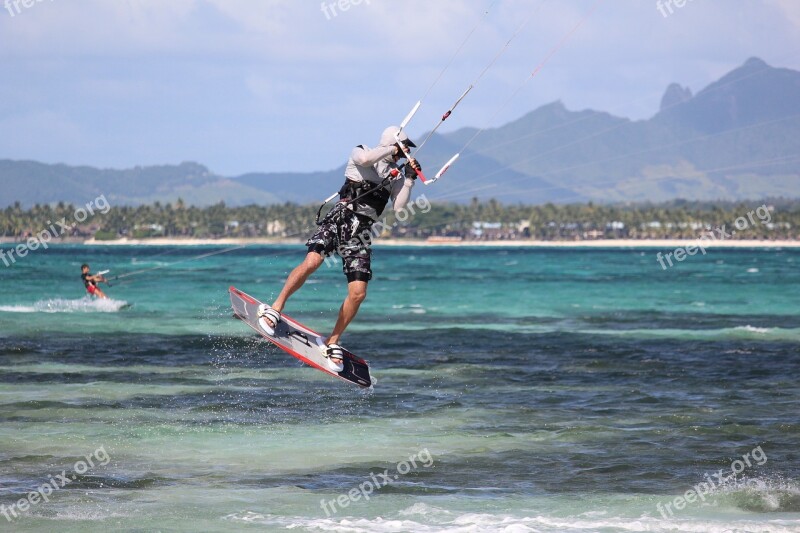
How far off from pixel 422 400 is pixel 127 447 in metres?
6.32

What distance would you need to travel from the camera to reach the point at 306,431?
17.3 meters

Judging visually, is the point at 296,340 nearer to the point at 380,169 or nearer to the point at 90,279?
the point at 380,169

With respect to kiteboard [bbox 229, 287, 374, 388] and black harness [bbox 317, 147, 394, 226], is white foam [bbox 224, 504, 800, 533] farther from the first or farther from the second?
black harness [bbox 317, 147, 394, 226]

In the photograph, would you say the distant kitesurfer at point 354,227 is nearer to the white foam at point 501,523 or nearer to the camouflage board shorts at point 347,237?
the camouflage board shorts at point 347,237

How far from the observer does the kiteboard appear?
47.8 ft

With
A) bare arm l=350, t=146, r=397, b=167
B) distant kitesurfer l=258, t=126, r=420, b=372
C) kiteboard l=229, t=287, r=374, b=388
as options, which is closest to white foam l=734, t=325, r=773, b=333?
kiteboard l=229, t=287, r=374, b=388

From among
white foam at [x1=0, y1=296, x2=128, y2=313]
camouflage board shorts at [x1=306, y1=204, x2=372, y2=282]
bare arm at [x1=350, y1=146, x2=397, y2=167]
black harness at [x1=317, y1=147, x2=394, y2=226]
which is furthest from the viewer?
white foam at [x1=0, y1=296, x2=128, y2=313]

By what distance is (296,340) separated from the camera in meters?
14.9

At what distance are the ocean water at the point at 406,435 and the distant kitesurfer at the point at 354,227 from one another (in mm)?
2315

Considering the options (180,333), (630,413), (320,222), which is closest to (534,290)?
(180,333)

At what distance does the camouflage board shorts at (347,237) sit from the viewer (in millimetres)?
13969

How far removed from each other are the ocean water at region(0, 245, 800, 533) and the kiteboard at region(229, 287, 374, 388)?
1.21 meters

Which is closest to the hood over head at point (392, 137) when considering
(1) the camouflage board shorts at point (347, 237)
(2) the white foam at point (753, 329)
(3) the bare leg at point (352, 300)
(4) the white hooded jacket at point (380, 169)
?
(4) the white hooded jacket at point (380, 169)

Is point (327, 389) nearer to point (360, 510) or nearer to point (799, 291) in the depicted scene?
point (360, 510)
